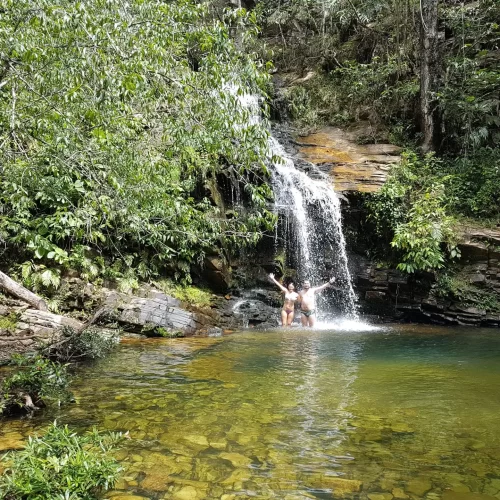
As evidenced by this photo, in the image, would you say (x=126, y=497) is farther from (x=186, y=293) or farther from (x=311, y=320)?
(x=311, y=320)

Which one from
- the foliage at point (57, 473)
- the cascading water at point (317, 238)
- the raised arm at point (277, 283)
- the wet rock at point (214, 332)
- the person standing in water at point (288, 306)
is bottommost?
the wet rock at point (214, 332)

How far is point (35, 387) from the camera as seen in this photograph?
14.1 ft

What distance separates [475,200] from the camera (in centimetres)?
1340

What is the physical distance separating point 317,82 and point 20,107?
55.9 feet

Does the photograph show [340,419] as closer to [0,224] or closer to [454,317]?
[0,224]

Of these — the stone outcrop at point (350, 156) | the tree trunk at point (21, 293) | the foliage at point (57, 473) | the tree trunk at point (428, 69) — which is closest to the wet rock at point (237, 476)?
the foliage at point (57, 473)

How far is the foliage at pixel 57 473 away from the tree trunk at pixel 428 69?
1564cm

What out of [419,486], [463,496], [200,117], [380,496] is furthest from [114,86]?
[463,496]

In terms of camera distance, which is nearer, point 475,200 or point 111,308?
point 111,308

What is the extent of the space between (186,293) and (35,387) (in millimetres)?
6816

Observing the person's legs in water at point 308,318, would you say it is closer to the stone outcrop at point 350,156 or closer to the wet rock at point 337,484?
the stone outcrop at point 350,156

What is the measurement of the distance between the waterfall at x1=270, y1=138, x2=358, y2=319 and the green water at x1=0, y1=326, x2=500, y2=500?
5.88m

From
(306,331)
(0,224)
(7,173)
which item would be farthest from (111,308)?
(306,331)

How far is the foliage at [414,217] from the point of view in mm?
12078
